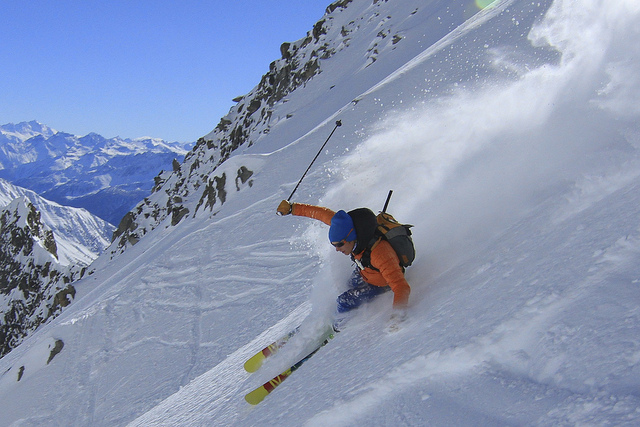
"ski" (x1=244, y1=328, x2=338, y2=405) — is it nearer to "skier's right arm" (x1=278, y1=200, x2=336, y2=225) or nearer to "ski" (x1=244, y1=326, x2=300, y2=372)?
"ski" (x1=244, y1=326, x2=300, y2=372)

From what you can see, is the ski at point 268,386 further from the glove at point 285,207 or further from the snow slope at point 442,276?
the glove at point 285,207

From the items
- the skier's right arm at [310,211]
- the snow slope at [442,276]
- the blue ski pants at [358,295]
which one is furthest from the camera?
the skier's right arm at [310,211]

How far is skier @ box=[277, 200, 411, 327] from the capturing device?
12.4 ft

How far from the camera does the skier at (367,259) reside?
3.78 meters

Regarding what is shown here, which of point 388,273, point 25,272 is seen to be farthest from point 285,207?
point 25,272

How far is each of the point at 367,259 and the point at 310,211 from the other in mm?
1392

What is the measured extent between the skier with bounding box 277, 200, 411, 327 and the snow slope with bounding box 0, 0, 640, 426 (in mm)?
210

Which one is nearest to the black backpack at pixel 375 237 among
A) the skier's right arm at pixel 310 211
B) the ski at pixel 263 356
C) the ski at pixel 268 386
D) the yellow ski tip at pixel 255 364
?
the skier's right arm at pixel 310 211

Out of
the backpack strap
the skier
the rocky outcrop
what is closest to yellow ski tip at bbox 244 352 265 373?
the skier

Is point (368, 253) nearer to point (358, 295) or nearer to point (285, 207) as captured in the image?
point (358, 295)

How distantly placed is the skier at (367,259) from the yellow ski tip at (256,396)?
1.18 m

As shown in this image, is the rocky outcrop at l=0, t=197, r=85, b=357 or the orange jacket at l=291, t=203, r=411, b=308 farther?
the rocky outcrop at l=0, t=197, r=85, b=357

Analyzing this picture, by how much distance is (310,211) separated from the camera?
542cm

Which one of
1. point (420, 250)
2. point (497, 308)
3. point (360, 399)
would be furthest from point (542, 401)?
point (420, 250)
